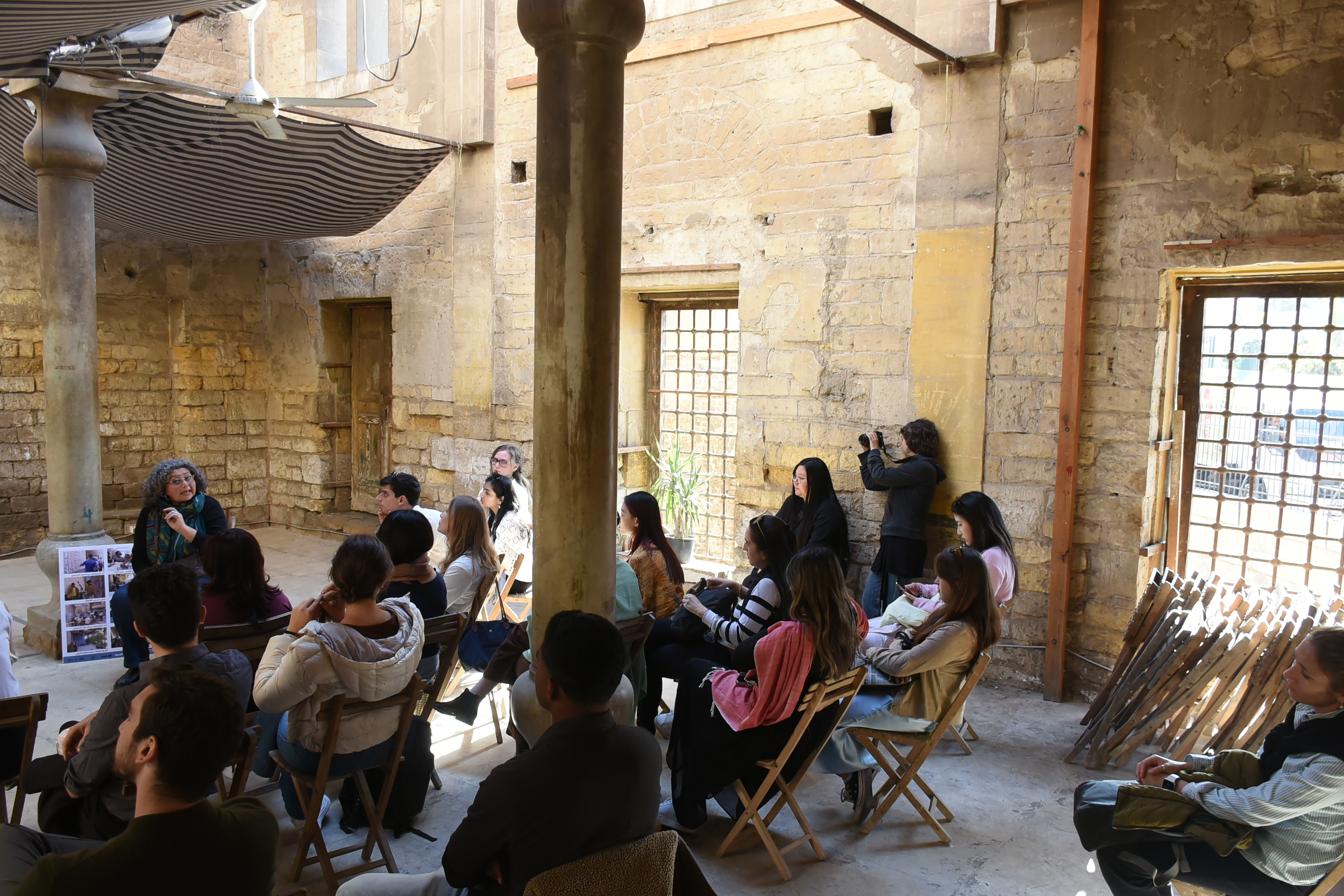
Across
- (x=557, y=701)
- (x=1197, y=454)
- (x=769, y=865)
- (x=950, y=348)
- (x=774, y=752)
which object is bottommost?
(x=769, y=865)

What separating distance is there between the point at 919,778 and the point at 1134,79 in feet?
12.3

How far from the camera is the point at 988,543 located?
15.5 ft

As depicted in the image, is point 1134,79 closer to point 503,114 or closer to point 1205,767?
point 1205,767

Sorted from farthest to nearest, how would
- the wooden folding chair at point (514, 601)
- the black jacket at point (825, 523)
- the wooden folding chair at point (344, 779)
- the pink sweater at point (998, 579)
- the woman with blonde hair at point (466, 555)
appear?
the black jacket at point (825, 523)
the wooden folding chair at point (514, 601)
the pink sweater at point (998, 579)
the woman with blonde hair at point (466, 555)
the wooden folding chair at point (344, 779)

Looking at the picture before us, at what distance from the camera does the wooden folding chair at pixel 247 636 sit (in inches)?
135

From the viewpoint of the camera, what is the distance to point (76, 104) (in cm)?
561

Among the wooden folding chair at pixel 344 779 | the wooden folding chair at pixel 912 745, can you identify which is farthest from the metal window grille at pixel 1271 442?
the wooden folding chair at pixel 344 779

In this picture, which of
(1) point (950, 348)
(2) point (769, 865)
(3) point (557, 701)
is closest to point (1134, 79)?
(1) point (950, 348)

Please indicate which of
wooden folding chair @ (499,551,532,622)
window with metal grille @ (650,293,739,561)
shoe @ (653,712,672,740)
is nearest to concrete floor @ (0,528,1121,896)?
shoe @ (653,712,672,740)

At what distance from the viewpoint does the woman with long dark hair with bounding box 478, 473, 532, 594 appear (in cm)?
539

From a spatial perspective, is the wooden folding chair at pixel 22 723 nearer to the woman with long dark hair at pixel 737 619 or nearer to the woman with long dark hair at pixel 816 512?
the woman with long dark hair at pixel 737 619

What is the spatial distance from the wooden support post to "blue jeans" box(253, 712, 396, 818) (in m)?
3.68

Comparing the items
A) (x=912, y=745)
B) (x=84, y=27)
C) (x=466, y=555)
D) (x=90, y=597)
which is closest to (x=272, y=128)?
(x=84, y=27)

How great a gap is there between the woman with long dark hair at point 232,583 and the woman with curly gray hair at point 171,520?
1.21m
